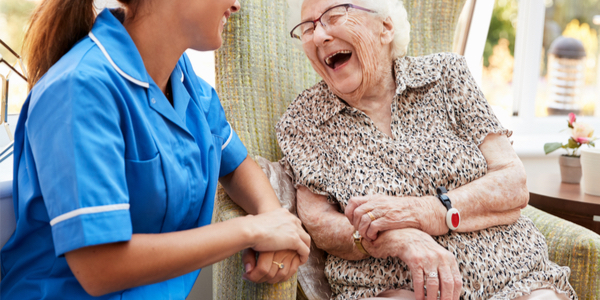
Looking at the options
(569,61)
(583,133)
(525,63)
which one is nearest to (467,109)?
(583,133)

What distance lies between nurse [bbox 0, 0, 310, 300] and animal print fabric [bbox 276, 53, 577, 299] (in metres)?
0.30

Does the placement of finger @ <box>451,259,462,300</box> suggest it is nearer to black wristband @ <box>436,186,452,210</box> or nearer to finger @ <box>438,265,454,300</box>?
finger @ <box>438,265,454,300</box>

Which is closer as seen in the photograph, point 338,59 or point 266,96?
point 338,59

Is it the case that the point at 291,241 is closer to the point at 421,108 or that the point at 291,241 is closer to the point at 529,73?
the point at 421,108

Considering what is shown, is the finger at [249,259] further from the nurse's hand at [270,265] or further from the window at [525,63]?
the window at [525,63]

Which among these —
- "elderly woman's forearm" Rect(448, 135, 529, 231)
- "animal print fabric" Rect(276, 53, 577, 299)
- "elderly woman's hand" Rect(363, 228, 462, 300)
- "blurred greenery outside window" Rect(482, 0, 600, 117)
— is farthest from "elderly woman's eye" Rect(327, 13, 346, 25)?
"blurred greenery outside window" Rect(482, 0, 600, 117)

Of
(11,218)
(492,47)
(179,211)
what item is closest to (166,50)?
(179,211)

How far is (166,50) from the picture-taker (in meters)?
0.93

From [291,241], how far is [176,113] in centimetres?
37

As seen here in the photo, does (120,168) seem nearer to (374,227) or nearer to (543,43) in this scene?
(374,227)

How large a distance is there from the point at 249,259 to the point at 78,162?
0.44 meters

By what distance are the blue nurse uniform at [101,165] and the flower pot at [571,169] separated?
1611 mm

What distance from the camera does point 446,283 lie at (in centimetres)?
107

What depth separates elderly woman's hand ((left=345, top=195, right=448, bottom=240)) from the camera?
1.15 meters
